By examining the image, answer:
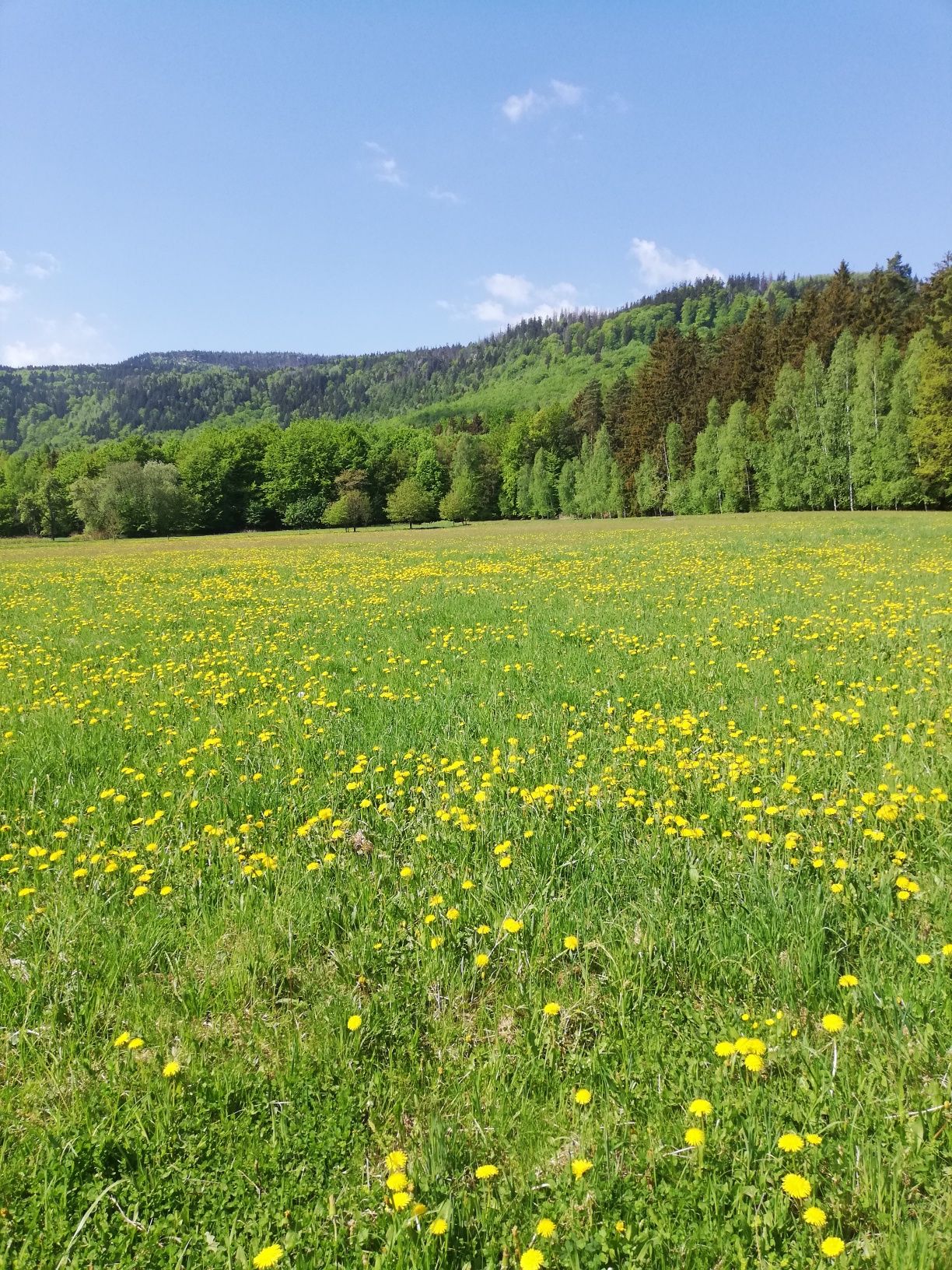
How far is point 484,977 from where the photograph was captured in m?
2.83

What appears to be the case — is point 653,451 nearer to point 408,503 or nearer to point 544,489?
point 544,489

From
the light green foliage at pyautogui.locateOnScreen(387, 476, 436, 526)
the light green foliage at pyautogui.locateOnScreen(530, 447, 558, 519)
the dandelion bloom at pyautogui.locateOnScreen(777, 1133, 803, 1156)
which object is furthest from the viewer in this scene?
the light green foliage at pyautogui.locateOnScreen(530, 447, 558, 519)

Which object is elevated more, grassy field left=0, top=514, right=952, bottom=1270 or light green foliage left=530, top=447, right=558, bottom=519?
light green foliage left=530, top=447, right=558, bottom=519

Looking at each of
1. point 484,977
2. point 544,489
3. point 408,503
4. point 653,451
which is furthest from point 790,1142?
point 544,489

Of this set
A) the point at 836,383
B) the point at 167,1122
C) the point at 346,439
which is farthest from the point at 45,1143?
the point at 346,439

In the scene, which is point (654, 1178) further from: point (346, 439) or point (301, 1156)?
point (346, 439)

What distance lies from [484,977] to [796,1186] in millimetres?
1367

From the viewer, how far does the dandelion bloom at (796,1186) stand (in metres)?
1.73

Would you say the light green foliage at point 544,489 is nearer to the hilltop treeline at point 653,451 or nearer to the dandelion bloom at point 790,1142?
the hilltop treeline at point 653,451

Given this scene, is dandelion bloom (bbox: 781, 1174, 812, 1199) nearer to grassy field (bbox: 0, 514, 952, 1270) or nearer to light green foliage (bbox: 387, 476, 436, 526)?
grassy field (bbox: 0, 514, 952, 1270)

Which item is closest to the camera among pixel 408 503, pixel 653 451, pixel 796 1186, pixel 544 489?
pixel 796 1186

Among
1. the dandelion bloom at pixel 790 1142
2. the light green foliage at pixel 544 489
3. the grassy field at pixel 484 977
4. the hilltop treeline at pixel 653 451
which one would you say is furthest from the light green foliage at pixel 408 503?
the dandelion bloom at pixel 790 1142

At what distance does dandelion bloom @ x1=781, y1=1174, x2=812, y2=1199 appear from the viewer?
68.2 inches

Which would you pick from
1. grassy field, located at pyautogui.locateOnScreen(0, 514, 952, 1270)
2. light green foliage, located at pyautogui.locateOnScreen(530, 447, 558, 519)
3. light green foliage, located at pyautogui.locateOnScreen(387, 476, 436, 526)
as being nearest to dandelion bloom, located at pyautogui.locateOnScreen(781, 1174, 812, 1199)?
grassy field, located at pyautogui.locateOnScreen(0, 514, 952, 1270)
